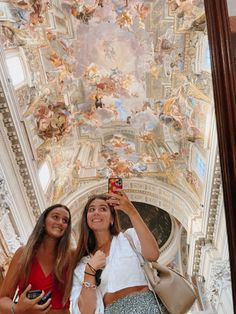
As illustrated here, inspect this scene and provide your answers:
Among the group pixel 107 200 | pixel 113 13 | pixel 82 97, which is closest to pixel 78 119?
pixel 82 97

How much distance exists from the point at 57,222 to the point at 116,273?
65cm

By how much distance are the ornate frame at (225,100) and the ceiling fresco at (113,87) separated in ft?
29.7

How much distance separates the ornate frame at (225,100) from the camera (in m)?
1.94

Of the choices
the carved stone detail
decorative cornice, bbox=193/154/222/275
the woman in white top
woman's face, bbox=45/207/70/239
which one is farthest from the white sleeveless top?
the carved stone detail

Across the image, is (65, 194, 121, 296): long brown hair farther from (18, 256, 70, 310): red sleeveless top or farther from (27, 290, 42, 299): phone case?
(27, 290, 42, 299): phone case

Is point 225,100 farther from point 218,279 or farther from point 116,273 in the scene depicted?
point 218,279

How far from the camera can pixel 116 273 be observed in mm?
2277

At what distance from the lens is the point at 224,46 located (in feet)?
6.93

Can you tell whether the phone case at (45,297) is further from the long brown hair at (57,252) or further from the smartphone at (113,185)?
the smartphone at (113,185)

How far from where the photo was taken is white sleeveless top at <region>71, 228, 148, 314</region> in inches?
88.5

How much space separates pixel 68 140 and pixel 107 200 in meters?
12.2

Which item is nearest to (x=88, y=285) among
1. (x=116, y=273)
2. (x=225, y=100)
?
(x=116, y=273)

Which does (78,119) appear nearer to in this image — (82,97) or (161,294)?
(82,97)

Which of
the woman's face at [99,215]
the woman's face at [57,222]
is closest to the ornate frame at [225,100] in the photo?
the woman's face at [99,215]
